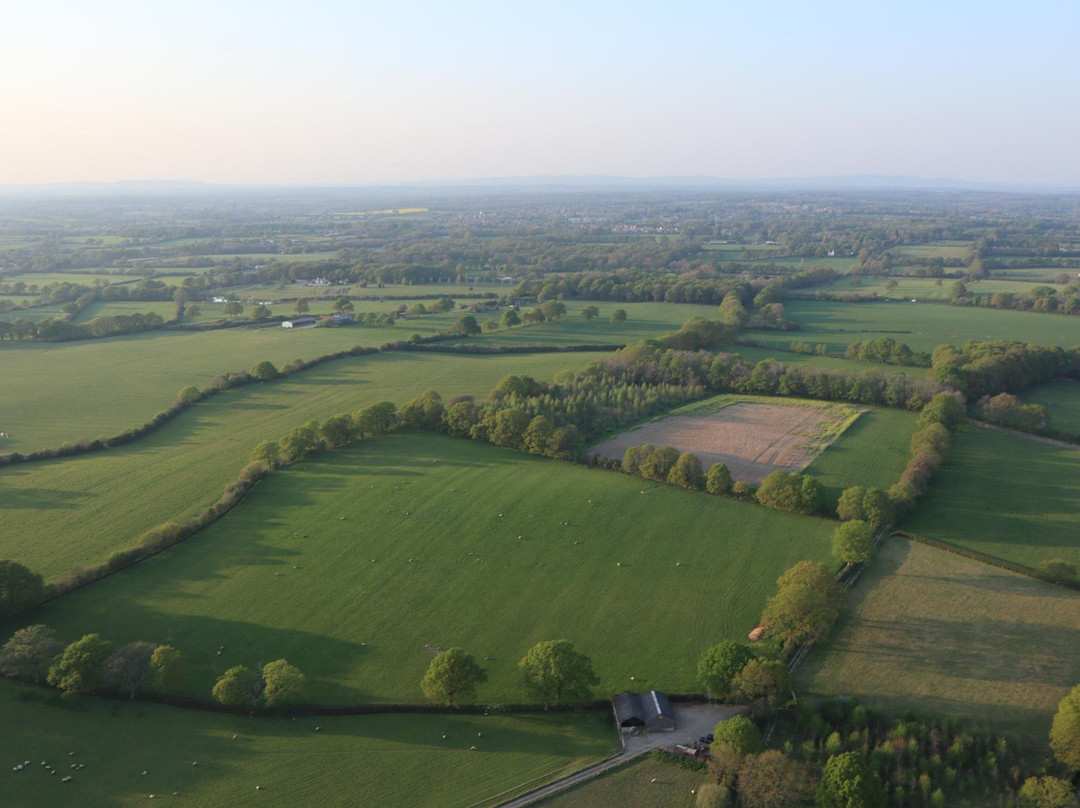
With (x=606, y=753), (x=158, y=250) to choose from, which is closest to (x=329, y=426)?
(x=606, y=753)

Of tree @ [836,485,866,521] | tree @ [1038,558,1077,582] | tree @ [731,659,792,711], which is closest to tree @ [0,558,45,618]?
tree @ [731,659,792,711]

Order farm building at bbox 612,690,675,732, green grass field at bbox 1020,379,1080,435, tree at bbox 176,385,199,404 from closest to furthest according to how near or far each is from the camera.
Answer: farm building at bbox 612,690,675,732
green grass field at bbox 1020,379,1080,435
tree at bbox 176,385,199,404

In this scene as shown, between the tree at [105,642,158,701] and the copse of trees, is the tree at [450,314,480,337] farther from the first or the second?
the tree at [105,642,158,701]

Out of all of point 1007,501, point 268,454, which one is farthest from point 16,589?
point 1007,501

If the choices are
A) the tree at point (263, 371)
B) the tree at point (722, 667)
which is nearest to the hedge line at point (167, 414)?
the tree at point (263, 371)

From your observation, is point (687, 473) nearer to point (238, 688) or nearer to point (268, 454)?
A: point (268, 454)

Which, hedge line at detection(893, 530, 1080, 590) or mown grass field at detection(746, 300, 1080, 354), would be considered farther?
mown grass field at detection(746, 300, 1080, 354)

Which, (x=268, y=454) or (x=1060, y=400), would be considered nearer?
(x=268, y=454)
